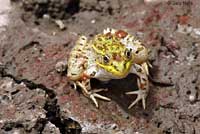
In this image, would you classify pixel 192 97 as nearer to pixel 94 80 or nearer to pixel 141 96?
pixel 141 96

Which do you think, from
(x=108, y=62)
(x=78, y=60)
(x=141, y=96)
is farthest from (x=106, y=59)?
(x=141, y=96)

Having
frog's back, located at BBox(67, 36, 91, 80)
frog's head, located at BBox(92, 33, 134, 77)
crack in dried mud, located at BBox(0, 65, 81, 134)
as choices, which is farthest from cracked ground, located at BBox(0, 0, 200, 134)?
frog's head, located at BBox(92, 33, 134, 77)

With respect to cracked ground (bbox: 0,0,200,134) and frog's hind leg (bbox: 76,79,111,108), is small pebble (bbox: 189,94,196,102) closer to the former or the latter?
cracked ground (bbox: 0,0,200,134)

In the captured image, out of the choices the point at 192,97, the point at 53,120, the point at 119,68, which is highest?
the point at 119,68

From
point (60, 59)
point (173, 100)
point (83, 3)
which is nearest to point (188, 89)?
point (173, 100)

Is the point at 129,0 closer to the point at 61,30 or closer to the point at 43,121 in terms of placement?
the point at 61,30

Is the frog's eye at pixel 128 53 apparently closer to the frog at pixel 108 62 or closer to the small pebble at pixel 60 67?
the frog at pixel 108 62
